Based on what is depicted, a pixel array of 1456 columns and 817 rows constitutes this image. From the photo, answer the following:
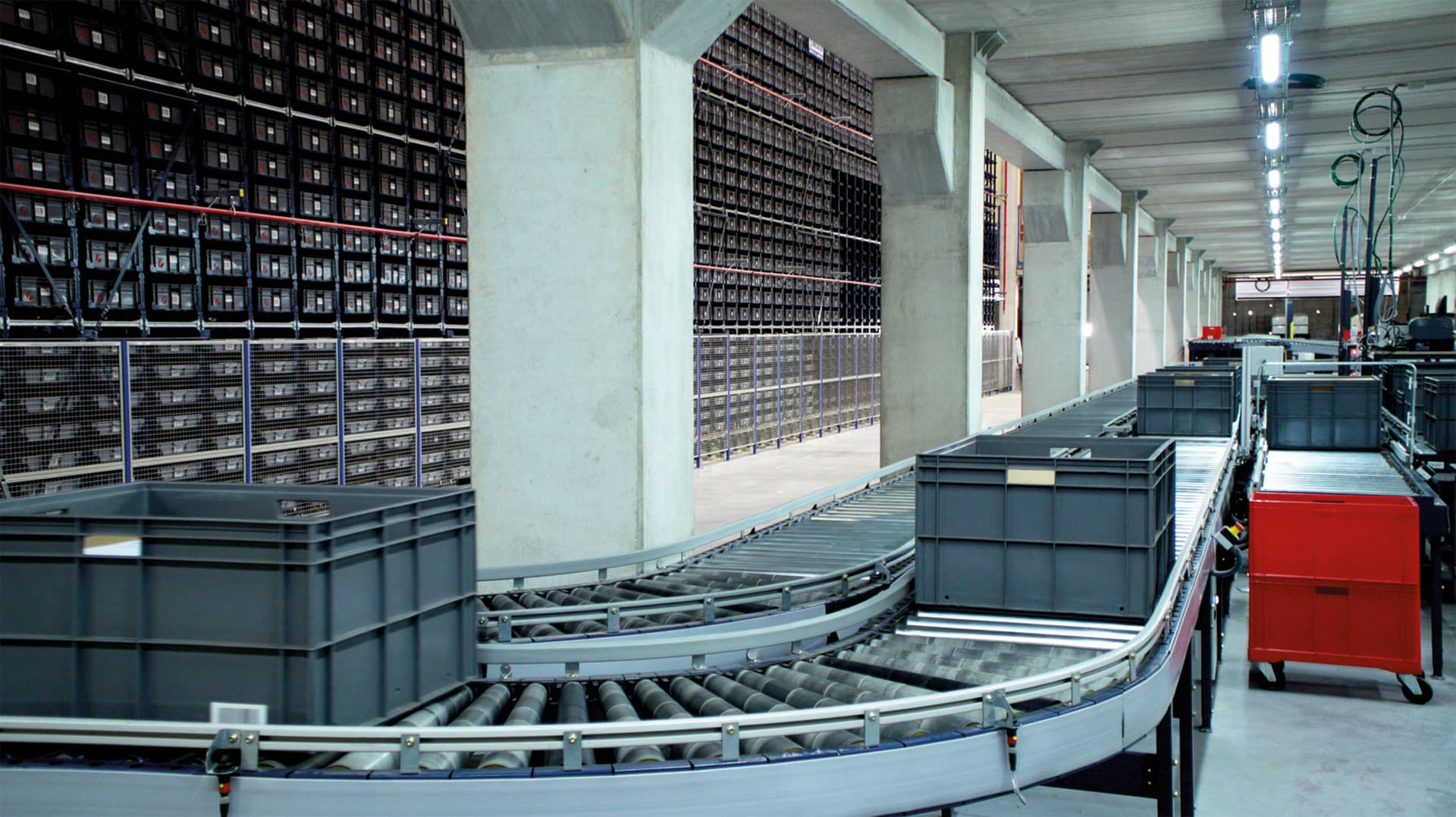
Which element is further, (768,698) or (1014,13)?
(1014,13)

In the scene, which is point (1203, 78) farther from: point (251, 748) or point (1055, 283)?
point (251, 748)

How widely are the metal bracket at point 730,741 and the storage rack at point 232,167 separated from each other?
6.98 meters

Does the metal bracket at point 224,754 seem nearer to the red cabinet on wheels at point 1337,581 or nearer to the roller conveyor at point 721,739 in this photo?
the roller conveyor at point 721,739

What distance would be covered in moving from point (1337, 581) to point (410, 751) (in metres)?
6.61

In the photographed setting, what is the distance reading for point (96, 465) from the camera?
854 centimetres

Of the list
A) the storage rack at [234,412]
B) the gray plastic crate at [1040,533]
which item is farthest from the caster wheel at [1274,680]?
the storage rack at [234,412]

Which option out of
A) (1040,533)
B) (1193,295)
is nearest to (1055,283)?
(1040,533)

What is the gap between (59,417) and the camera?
8.27m

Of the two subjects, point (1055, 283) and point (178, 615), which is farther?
point (1055, 283)

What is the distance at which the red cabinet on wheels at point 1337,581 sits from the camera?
24.6ft

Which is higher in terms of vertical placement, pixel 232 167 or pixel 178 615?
pixel 232 167

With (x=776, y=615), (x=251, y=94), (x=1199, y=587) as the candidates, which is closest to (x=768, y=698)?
(x=776, y=615)

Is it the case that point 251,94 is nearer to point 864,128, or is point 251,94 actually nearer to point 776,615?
point 776,615

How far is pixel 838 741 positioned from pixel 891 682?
2.07 ft
